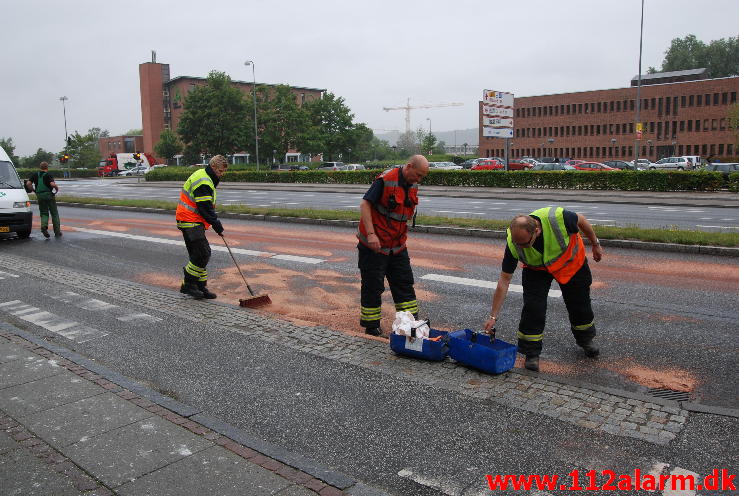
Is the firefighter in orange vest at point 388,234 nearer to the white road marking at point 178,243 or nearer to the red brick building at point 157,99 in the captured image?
the white road marking at point 178,243

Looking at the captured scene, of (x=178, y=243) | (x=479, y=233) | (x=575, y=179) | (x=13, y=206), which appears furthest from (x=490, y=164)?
(x=13, y=206)

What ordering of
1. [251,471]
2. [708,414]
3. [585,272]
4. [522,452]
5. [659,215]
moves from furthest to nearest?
[659,215] → [585,272] → [708,414] → [522,452] → [251,471]

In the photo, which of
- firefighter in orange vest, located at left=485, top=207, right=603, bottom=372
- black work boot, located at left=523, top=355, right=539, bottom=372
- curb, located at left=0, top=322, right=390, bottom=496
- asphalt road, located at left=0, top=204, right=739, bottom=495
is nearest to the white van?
asphalt road, located at left=0, top=204, right=739, bottom=495

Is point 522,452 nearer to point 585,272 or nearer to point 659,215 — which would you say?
point 585,272

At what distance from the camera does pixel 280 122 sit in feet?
221

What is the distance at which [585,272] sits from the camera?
18.0ft

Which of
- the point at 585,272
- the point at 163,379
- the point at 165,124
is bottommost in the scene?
the point at 163,379

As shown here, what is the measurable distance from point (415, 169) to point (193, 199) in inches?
138

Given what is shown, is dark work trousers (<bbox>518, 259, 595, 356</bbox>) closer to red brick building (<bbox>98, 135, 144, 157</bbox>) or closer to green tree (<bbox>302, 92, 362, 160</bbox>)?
green tree (<bbox>302, 92, 362, 160</bbox>)

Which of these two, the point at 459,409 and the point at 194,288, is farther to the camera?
the point at 194,288

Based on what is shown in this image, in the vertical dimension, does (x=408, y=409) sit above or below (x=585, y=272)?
below

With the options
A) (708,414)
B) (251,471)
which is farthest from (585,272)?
(251,471)

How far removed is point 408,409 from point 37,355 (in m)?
3.52

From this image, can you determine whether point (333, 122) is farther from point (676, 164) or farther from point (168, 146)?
point (676, 164)
